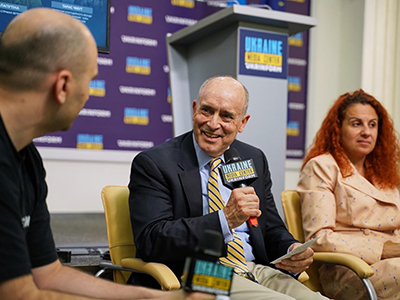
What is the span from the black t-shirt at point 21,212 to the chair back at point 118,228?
925 millimetres

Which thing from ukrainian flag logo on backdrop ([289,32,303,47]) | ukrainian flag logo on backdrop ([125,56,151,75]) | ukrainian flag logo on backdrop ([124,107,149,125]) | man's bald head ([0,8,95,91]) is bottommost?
ukrainian flag logo on backdrop ([124,107,149,125])

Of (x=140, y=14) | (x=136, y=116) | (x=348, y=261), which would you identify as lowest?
(x=348, y=261)

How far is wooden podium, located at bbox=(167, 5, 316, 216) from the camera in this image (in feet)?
10.6

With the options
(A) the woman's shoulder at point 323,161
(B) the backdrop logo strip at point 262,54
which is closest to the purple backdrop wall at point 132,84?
(B) the backdrop logo strip at point 262,54

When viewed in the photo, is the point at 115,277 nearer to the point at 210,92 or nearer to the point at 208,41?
the point at 210,92

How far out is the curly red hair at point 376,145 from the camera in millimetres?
3029

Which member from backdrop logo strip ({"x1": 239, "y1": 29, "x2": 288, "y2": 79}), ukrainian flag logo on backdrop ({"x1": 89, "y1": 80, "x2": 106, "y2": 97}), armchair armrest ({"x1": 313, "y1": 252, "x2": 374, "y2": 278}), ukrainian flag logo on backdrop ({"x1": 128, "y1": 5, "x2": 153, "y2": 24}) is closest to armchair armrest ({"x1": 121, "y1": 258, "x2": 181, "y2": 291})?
armchair armrest ({"x1": 313, "y1": 252, "x2": 374, "y2": 278})

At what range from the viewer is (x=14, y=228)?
46.0 inches

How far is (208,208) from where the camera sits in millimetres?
2369

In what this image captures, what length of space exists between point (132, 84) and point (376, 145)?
136 inches

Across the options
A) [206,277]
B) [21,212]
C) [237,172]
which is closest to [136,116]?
[237,172]

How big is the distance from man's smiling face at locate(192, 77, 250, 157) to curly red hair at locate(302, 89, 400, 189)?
76 centimetres

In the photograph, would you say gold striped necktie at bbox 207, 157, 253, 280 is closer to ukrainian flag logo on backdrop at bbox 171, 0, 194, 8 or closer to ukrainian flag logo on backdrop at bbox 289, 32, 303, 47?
ukrainian flag logo on backdrop at bbox 171, 0, 194, 8

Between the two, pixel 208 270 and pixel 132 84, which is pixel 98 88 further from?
pixel 208 270
